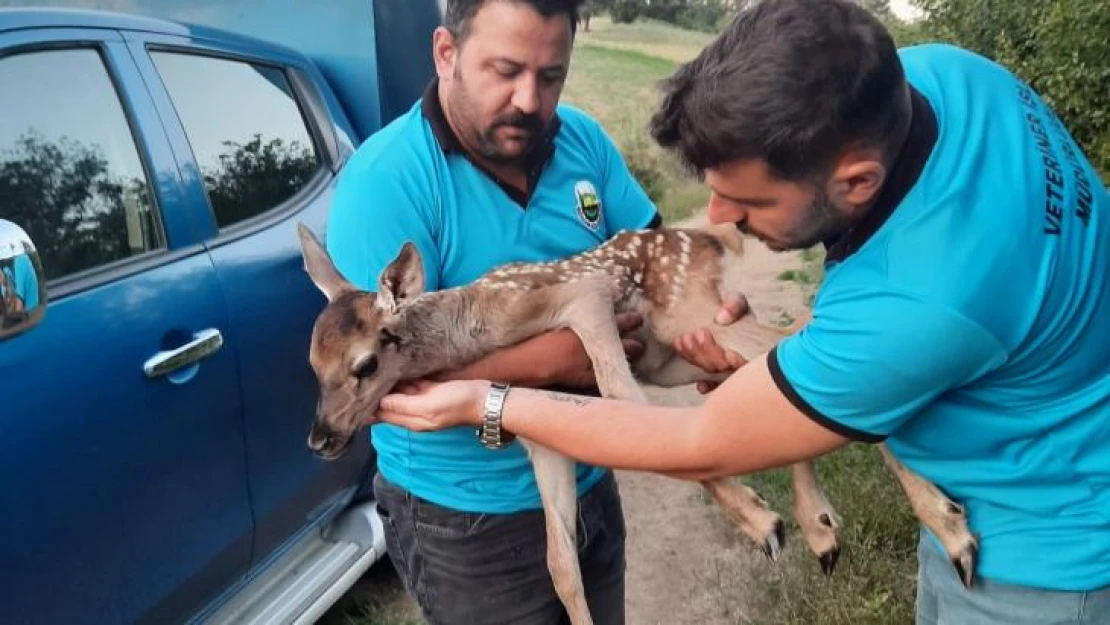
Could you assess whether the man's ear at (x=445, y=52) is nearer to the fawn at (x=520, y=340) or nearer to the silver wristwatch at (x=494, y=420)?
the fawn at (x=520, y=340)

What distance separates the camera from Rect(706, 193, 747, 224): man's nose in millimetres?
1981

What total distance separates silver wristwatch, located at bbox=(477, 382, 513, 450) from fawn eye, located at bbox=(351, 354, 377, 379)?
569 millimetres

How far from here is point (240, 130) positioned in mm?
4059

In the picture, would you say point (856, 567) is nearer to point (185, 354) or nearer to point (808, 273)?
point (185, 354)

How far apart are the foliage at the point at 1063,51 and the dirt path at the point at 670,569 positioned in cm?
366

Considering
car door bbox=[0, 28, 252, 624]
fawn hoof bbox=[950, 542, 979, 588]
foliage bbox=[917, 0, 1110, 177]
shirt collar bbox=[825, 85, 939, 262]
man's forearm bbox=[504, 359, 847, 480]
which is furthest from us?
foliage bbox=[917, 0, 1110, 177]

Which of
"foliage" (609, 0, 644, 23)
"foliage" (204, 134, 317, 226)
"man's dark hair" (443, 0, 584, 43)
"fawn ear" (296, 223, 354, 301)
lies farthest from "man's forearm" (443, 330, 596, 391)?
"foliage" (609, 0, 644, 23)

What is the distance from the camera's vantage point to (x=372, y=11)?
473 cm

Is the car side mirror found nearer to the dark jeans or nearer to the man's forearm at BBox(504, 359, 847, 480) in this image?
the dark jeans

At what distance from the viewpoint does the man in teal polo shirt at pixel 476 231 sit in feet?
8.56

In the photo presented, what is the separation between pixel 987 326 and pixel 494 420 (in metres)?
1.14

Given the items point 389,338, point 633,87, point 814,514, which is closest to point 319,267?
point 389,338

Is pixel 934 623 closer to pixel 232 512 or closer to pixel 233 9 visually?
pixel 232 512

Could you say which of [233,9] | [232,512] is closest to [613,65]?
[233,9]
